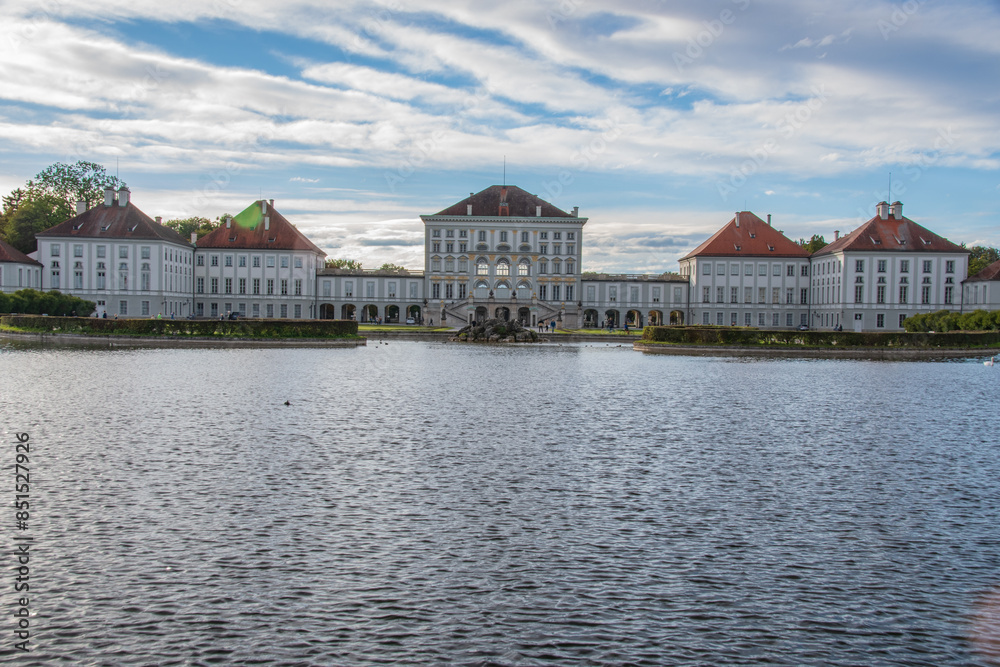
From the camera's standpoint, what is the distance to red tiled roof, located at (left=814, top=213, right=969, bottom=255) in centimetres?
9019

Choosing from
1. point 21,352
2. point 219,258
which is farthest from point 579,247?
point 21,352

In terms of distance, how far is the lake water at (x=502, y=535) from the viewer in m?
7.36

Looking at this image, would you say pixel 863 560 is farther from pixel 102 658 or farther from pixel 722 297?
pixel 722 297

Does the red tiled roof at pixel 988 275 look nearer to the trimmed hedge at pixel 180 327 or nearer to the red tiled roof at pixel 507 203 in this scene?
the red tiled roof at pixel 507 203

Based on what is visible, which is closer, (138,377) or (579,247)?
(138,377)

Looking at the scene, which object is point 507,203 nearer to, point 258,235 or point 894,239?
point 258,235

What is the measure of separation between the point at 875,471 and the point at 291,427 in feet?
40.0

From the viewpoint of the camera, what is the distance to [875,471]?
14.6 metres

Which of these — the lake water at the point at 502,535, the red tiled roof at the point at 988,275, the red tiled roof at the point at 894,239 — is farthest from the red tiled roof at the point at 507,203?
the lake water at the point at 502,535

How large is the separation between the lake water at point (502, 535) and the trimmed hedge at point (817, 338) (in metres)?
33.8

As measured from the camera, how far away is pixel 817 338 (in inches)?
2158

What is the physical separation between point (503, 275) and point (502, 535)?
310 feet

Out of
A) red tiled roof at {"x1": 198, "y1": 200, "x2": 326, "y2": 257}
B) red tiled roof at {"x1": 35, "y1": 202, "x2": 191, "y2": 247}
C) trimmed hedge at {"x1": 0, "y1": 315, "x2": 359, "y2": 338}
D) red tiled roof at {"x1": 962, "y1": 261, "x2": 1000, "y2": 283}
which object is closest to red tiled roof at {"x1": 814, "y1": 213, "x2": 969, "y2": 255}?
red tiled roof at {"x1": 962, "y1": 261, "x2": 1000, "y2": 283}

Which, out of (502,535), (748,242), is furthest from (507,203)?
(502,535)
